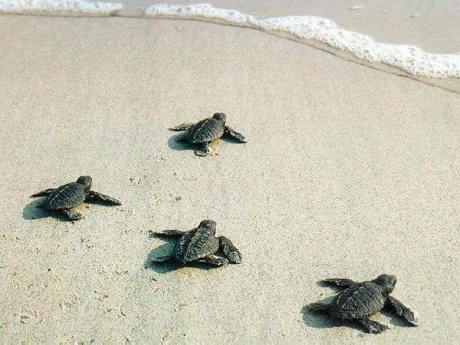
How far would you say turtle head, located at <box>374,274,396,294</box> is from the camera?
314cm

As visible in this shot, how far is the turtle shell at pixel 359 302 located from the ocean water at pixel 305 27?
9.85 ft

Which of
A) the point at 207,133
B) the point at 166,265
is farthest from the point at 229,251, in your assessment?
the point at 207,133

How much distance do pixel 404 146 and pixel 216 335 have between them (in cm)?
232

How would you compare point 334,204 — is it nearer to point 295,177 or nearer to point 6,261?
point 295,177

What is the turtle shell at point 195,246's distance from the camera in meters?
3.33

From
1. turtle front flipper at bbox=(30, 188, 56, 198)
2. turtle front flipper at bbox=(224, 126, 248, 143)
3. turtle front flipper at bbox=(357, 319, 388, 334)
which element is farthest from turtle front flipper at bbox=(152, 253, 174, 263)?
turtle front flipper at bbox=(224, 126, 248, 143)

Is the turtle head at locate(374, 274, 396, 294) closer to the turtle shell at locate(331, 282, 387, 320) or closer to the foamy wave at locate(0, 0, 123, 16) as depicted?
the turtle shell at locate(331, 282, 387, 320)

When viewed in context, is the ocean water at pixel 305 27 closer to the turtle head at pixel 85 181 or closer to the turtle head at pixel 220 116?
the turtle head at pixel 220 116

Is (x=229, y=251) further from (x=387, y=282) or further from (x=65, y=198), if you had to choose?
(x=65, y=198)

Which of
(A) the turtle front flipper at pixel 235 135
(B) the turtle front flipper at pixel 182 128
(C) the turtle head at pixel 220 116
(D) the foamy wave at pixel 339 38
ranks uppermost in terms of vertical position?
(D) the foamy wave at pixel 339 38

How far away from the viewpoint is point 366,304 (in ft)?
9.93

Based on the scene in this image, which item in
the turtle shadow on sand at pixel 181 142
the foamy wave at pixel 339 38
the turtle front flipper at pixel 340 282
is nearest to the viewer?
the turtle front flipper at pixel 340 282

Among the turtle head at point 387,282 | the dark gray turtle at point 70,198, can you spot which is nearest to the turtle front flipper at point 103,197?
the dark gray turtle at point 70,198

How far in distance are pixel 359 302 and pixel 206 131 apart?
1888 mm
